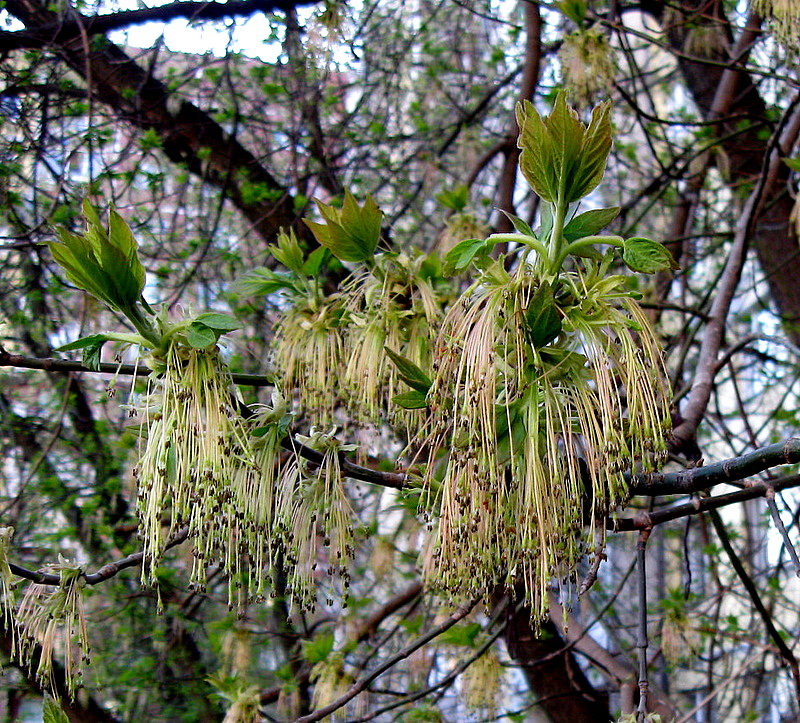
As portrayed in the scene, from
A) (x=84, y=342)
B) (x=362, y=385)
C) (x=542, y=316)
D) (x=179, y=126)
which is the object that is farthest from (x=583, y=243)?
(x=179, y=126)

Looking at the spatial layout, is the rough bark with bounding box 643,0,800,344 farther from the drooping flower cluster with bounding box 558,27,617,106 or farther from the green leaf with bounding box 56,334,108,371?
the green leaf with bounding box 56,334,108,371

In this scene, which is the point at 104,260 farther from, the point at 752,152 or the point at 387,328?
the point at 752,152

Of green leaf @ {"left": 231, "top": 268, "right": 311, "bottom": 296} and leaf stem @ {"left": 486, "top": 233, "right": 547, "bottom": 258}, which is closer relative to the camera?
leaf stem @ {"left": 486, "top": 233, "right": 547, "bottom": 258}

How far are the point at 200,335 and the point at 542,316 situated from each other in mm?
638

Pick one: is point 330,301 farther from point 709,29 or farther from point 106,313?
point 709,29

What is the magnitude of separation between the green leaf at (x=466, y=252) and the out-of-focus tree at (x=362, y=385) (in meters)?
0.01

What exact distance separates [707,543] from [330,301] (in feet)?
9.70

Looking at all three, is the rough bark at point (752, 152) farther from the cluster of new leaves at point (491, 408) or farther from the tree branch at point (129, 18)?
the cluster of new leaves at point (491, 408)

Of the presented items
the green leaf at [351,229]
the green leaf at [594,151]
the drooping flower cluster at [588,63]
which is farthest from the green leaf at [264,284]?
the drooping flower cluster at [588,63]

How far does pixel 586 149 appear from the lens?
1691mm

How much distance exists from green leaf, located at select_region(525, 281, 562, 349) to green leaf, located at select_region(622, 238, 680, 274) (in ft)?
0.55

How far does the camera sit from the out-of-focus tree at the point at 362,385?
1787 mm

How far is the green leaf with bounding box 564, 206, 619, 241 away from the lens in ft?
5.90

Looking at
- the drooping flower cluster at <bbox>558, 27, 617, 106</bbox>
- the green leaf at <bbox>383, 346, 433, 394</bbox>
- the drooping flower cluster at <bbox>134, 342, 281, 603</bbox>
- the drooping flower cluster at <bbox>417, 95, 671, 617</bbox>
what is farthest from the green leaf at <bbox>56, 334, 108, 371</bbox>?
the drooping flower cluster at <bbox>558, 27, 617, 106</bbox>
